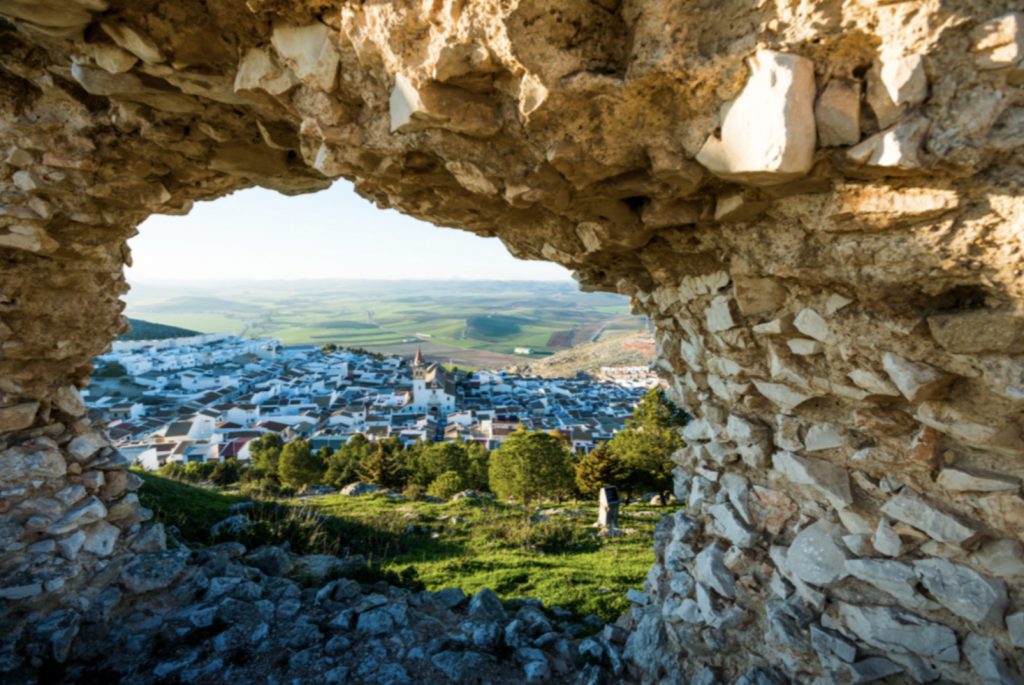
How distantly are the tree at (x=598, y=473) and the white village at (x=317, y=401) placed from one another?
34.1 ft

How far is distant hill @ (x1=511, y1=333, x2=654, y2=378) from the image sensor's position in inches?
2687

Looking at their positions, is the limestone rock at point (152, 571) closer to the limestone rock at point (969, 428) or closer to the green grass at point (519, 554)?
the green grass at point (519, 554)

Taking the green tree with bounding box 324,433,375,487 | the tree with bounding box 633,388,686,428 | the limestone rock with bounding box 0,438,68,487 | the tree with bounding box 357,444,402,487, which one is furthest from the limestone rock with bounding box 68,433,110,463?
the tree with bounding box 633,388,686,428

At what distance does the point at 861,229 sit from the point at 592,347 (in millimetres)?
78088

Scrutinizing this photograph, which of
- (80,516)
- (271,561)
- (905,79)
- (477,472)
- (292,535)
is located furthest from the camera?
(477,472)

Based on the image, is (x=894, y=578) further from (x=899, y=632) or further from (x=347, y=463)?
(x=347, y=463)

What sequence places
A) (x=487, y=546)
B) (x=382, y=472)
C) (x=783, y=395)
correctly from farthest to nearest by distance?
(x=382, y=472) → (x=487, y=546) → (x=783, y=395)

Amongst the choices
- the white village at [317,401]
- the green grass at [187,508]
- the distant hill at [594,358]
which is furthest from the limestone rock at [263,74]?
the distant hill at [594,358]

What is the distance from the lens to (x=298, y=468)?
17.5 m

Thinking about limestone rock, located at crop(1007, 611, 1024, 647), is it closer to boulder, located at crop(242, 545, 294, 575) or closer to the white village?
boulder, located at crop(242, 545, 294, 575)

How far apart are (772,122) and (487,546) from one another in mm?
7266

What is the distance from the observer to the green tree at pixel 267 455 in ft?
63.8

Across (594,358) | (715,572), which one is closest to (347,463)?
(715,572)

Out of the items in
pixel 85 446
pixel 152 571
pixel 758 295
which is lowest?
pixel 152 571
